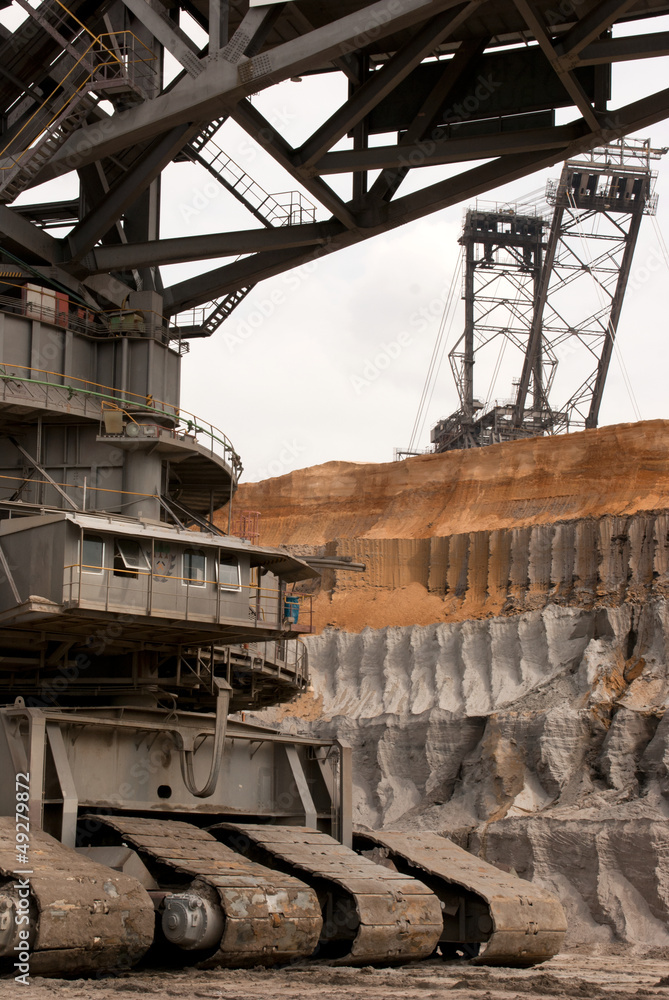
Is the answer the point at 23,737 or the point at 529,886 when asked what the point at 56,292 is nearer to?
the point at 23,737

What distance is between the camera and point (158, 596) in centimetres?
2172

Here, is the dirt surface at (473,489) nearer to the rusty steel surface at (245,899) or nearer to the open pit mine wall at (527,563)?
the open pit mine wall at (527,563)

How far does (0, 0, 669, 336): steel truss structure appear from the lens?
24.0 metres

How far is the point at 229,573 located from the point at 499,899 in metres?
7.09

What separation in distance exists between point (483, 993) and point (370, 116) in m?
18.5

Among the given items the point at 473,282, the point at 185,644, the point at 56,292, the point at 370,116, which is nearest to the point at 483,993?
the point at 185,644

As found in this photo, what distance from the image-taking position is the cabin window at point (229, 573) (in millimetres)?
22906

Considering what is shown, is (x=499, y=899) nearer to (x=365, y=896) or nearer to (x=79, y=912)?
(x=365, y=896)

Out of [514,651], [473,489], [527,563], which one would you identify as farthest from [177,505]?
[473,489]

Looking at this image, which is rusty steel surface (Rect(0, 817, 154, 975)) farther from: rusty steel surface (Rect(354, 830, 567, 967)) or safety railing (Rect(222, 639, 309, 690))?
safety railing (Rect(222, 639, 309, 690))

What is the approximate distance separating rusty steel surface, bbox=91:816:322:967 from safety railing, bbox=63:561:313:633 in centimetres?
330

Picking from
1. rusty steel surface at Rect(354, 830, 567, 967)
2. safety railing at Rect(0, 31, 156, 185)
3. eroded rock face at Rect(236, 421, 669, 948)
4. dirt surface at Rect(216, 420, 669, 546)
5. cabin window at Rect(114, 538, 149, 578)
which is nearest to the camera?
cabin window at Rect(114, 538, 149, 578)

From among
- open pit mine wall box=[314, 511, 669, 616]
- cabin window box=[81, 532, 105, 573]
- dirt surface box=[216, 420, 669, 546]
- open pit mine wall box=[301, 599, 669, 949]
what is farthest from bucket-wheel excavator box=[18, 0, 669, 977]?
dirt surface box=[216, 420, 669, 546]

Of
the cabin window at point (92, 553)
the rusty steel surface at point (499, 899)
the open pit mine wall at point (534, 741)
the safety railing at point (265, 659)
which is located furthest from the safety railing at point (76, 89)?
the open pit mine wall at point (534, 741)
